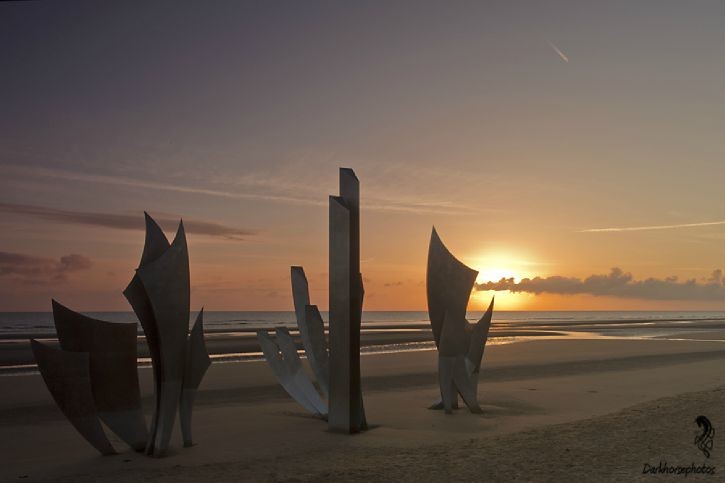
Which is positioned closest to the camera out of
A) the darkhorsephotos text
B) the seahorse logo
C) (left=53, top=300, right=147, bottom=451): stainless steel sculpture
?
the darkhorsephotos text

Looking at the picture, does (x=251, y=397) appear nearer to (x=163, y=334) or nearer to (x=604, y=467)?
(x=163, y=334)

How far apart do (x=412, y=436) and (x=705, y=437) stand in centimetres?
393

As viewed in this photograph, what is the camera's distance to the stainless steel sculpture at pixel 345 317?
10586 millimetres

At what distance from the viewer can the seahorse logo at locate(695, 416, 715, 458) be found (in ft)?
27.6

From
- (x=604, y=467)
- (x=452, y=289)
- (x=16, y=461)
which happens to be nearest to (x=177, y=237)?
(x=16, y=461)

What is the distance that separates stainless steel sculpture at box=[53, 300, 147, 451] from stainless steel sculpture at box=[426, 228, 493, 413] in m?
5.28

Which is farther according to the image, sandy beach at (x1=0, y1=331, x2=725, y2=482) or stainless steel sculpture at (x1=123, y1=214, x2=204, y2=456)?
stainless steel sculpture at (x1=123, y1=214, x2=204, y2=456)

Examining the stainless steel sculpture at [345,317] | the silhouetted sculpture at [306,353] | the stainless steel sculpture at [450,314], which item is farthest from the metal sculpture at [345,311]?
the stainless steel sculpture at [450,314]

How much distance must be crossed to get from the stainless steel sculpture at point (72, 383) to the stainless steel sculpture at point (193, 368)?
1.12 m

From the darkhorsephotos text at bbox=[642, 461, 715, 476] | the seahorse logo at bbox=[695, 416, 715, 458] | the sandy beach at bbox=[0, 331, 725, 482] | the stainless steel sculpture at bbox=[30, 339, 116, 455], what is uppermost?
the stainless steel sculpture at bbox=[30, 339, 116, 455]

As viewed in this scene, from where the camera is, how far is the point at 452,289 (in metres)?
12.3

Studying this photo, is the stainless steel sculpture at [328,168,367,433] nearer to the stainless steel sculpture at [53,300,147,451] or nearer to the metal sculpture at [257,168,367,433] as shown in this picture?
the metal sculpture at [257,168,367,433]

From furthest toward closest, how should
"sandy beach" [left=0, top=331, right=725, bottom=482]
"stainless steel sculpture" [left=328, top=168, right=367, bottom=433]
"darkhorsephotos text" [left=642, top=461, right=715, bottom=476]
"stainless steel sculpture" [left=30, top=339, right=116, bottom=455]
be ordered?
"stainless steel sculpture" [left=328, top=168, right=367, bottom=433] → "stainless steel sculpture" [left=30, top=339, right=116, bottom=455] → "sandy beach" [left=0, top=331, right=725, bottom=482] → "darkhorsephotos text" [left=642, top=461, right=715, bottom=476]

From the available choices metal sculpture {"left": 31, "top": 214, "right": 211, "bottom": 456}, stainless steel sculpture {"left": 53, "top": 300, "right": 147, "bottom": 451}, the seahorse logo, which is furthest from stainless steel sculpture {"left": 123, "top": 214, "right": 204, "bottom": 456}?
the seahorse logo
